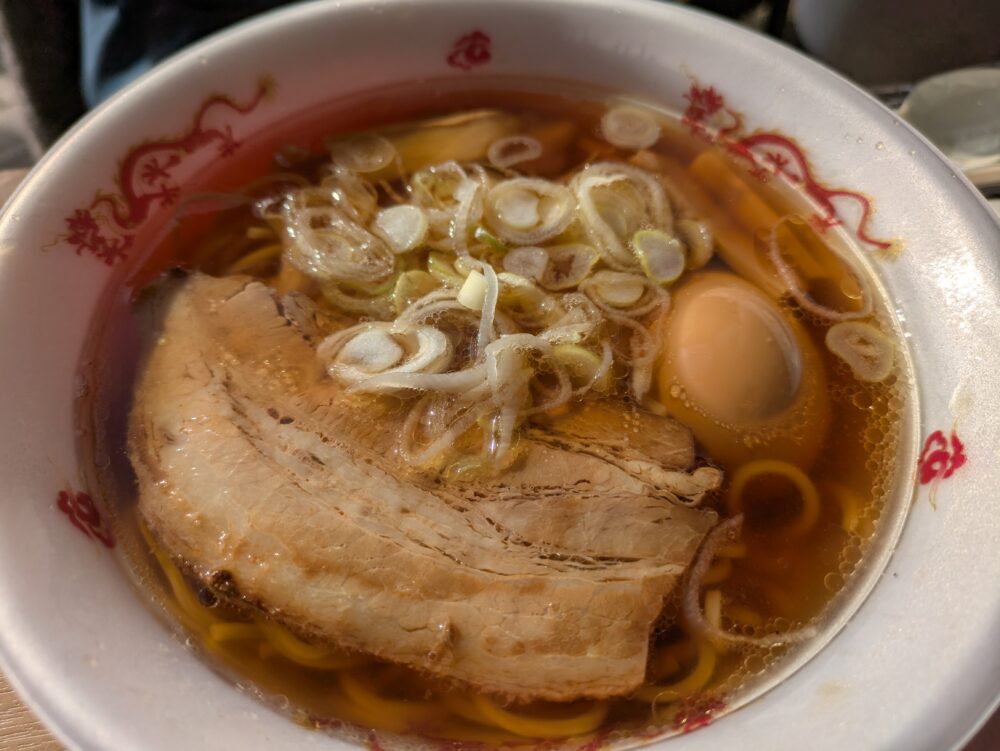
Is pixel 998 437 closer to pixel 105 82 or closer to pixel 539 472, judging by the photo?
pixel 539 472

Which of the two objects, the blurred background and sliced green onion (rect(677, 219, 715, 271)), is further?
the blurred background

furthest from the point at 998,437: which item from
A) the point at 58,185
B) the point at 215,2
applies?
the point at 215,2

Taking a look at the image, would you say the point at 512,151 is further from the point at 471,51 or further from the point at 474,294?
the point at 474,294

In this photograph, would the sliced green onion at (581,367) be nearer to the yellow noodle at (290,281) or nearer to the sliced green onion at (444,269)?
the sliced green onion at (444,269)

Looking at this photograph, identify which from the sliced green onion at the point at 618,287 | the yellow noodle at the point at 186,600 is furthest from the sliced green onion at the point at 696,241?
the yellow noodle at the point at 186,600

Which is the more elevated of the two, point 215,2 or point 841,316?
point 841,316

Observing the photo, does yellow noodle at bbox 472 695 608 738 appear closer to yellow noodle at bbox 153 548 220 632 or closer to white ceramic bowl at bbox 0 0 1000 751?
white ceramic bowl at bbox 0 0 1000 751

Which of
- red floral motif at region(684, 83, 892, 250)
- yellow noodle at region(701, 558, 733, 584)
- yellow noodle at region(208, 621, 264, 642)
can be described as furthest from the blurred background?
yellow noodle at region(208, 621, 264, 642)
